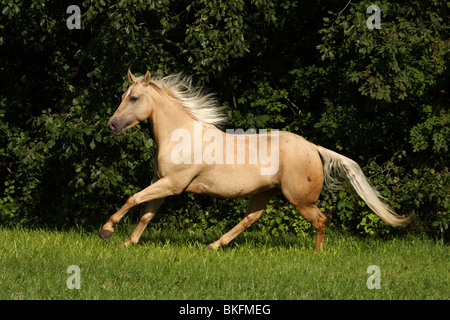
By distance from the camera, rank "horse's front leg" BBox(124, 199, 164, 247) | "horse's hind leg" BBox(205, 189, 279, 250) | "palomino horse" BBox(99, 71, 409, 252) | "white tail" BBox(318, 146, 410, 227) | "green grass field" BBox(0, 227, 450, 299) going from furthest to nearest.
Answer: "horse's hind leg" BBox(205, 189, 279, 250) < "white tail" BBox(318, 146, 410, 227) < "horse's front leg" BBox(124, 199, 164, 247) < "palomino horse" BBox(99, 71, 409, 252) < "green grass field" BBox(0, 227, 450, 299)

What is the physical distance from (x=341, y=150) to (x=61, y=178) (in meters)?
4.57

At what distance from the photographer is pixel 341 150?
933cm

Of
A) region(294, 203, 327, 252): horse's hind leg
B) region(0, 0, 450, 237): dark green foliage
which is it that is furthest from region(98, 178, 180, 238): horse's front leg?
region(294, 203, 327, 252): horse's hind leg

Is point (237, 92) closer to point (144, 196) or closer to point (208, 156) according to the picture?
point (208, 156)

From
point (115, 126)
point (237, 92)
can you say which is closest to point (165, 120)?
point (115, 126)

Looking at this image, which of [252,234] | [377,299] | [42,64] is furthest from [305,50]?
[377,299]

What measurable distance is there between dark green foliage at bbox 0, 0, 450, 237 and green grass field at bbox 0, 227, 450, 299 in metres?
0.94

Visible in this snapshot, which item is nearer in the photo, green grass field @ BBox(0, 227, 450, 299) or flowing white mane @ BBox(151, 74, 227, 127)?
green grass field @ BBox(0, 227, 450, 299)

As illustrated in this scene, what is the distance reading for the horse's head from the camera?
6.41 m

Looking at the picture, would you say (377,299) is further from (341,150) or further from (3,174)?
(3,174)

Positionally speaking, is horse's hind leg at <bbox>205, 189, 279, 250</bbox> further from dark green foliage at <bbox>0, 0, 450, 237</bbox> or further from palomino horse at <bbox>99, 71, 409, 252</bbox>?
dark green foliage at <bbox>0, 0, 450, 237</bbox>

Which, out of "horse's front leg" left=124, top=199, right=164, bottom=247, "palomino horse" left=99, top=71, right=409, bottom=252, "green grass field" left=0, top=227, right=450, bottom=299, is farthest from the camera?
"horse's front leg" left=124, top=199, right=164, bottom=247

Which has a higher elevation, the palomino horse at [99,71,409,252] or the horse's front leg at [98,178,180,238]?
the palomino horse at [99,71,409,252]

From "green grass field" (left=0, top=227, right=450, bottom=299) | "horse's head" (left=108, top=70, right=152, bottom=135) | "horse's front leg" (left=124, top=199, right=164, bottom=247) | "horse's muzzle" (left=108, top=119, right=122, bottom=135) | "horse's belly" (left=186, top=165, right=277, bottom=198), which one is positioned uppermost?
"horse's head" (left=108, top=70, right=152, bottom=135)
